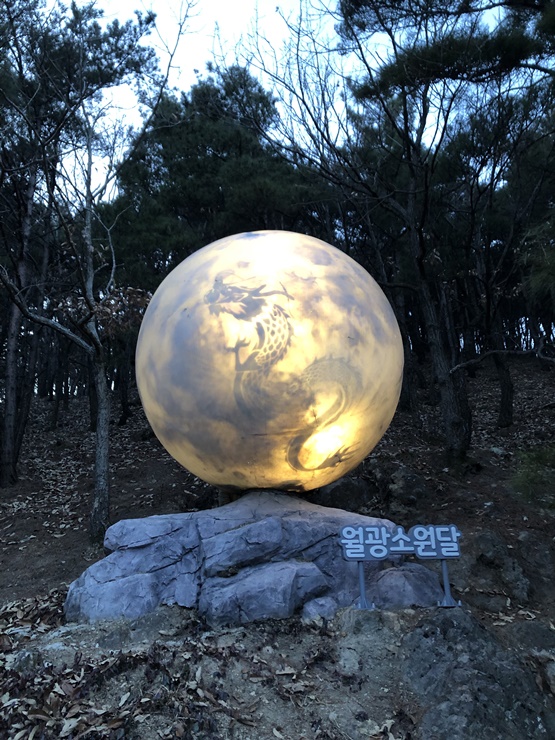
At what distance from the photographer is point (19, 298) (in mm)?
8734

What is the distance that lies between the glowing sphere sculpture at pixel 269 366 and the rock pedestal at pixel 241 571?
45cm

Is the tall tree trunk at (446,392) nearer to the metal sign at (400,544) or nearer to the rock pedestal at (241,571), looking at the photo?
the rock pedestal at (241,571)

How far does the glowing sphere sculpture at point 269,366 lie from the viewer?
17.3 feet

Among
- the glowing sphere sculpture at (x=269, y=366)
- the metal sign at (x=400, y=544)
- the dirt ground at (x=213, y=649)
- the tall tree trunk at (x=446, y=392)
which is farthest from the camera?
the tall tree trunk at (x=446, y=392)

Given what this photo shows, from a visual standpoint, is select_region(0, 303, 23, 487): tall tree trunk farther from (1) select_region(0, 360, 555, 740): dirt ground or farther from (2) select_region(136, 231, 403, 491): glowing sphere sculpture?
(2) select_region(136, 231, 403, 491): glowing sphere sculpture

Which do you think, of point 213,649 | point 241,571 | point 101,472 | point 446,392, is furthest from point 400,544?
point 101,472

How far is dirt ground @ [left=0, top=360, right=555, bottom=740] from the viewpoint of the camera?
3822mm

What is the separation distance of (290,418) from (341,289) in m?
1.37

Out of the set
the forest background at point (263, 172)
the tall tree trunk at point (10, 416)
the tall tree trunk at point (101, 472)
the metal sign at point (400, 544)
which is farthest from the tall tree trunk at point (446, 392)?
the tall tree trunk at point (10, 416)

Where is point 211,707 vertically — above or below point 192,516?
below

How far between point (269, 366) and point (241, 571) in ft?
6.35

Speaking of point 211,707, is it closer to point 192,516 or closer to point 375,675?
point 375,675

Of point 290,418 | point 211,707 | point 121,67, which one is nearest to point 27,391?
point 121,67

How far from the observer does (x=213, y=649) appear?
4.60 meters
